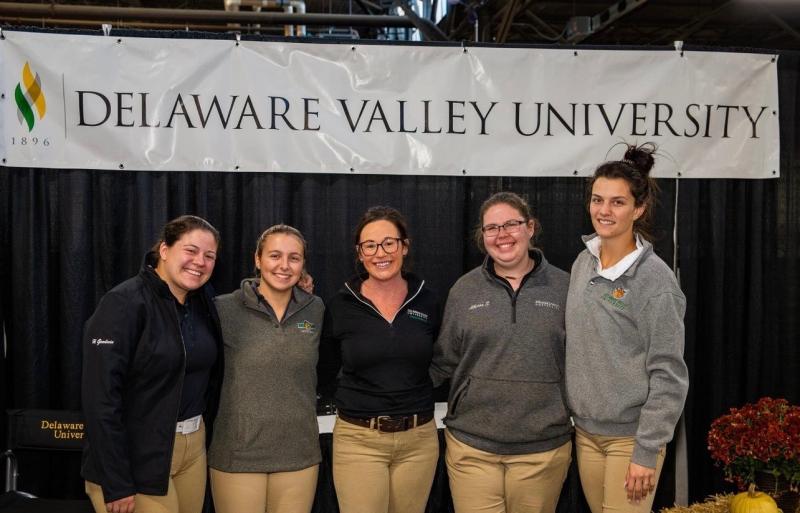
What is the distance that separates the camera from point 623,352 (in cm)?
225

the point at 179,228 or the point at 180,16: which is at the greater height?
the point at 180,16

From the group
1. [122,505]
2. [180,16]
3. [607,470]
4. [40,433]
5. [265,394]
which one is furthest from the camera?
[180,16]

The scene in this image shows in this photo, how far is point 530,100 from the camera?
3182mm

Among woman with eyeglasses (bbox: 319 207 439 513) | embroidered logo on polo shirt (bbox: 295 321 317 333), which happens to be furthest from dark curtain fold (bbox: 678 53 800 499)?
embroidered logo on polo shirt (bbox: 295 321 317 333)

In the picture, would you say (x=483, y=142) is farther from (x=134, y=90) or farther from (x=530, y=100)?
(x=134, y=90)

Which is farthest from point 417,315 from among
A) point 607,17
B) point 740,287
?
point 607,17

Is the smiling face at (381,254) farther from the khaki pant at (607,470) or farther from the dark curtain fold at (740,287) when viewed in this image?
the dark curtain fold at (740,287)

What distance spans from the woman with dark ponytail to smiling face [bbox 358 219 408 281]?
1.93 ft

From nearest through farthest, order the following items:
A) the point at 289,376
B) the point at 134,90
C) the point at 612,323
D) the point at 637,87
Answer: the point at 612,323
the point at 289,376
the point at 134,90
the point at 637,87

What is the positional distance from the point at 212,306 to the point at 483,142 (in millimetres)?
1347

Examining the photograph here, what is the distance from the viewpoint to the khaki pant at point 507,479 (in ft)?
7.92

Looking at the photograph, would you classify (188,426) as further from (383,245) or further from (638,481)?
(638,481)

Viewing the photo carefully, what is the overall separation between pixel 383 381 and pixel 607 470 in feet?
2.45

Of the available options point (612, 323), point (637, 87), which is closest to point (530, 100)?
point (637, 87)
